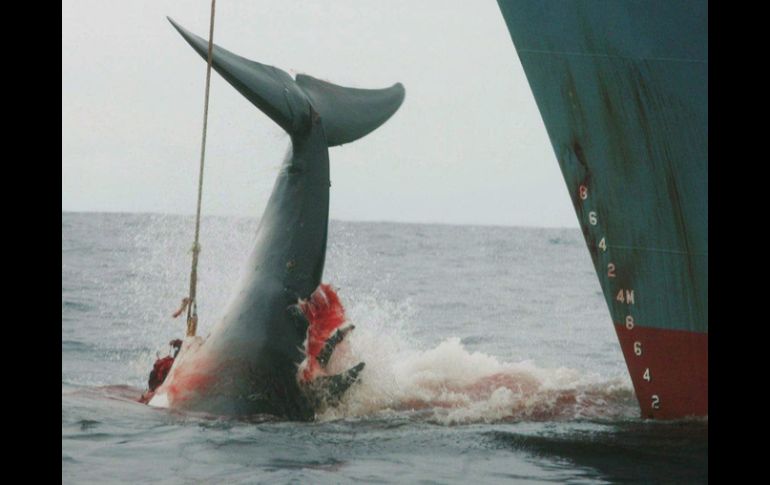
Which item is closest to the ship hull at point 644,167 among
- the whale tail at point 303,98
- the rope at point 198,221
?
the whale tail at point 303,98

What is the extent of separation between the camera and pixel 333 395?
9.66m

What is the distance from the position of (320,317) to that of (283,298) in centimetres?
38

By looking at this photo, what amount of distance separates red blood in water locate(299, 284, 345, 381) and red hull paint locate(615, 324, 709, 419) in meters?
2.46

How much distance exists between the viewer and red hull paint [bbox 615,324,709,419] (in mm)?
9594

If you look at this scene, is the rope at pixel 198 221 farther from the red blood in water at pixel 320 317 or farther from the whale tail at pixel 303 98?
the red blood in water at pixel 320 317

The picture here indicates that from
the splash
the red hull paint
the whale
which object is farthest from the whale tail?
the red hull paint

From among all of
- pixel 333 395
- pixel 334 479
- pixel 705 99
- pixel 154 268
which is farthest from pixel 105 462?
pixel 154 268

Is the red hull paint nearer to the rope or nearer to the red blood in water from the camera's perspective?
the red blood in water

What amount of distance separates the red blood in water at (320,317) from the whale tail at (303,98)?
1450 millimetres

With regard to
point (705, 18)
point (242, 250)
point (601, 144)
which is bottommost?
point (242, 250)

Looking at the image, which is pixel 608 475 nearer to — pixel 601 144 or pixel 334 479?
pixel 334 479

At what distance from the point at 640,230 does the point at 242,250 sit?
3.76 metres

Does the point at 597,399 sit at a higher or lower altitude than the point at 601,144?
lower

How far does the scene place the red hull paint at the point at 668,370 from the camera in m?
9.59
